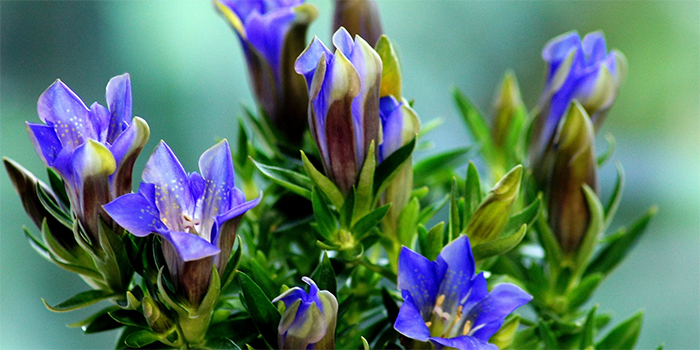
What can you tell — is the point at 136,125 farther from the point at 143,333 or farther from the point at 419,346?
the point at 419,346

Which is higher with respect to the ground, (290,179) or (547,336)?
(290,179)

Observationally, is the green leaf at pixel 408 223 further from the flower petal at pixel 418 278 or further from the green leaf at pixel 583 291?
the green leaf at pixel 583 291

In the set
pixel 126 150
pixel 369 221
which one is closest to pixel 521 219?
pixel 369 221

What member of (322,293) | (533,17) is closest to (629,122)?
(533,17)

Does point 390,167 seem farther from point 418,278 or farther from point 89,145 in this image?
point 89,145

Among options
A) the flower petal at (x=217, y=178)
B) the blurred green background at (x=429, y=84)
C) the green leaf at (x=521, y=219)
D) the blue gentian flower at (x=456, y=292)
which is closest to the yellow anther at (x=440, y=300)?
the blue gentian flower at (x=456, y=292)

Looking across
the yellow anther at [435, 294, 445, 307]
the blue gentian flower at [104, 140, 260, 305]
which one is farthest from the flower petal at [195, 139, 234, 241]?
the yellow anther at [435, 294, 445, 307]

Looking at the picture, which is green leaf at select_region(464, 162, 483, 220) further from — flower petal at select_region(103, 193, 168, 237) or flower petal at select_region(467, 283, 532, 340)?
flower petal at select_region(103, 193, 168, 237)
